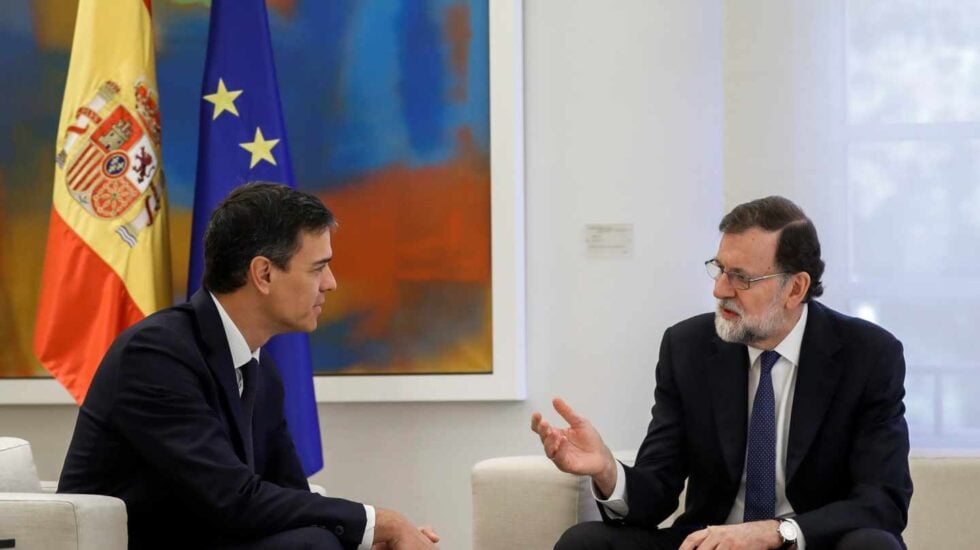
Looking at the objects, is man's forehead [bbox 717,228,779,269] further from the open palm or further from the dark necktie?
the dark necktie

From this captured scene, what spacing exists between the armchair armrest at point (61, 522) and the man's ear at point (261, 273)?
0.55m

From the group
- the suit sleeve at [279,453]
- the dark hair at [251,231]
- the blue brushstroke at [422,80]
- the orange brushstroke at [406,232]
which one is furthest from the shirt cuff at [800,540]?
the blue brushstroke at [422,80]

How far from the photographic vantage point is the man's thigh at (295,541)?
242 cm

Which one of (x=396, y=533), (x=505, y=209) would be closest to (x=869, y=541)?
(x=396, y=533)

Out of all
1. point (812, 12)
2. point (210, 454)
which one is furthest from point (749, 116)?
point (210, 454)

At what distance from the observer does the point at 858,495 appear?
2.83 m

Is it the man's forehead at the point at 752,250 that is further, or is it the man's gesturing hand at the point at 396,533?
the man's forehead at the point at 752,250

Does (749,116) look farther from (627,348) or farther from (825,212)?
(627,348)

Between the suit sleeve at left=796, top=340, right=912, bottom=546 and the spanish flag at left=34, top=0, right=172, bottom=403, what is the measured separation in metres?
2.06

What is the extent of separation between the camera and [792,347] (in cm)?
306

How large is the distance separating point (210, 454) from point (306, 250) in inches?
20.1

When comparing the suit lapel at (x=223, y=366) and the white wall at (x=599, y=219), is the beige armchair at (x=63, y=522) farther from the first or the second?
the white wall at (x=599, y=219)

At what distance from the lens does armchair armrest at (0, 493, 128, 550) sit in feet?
7.77

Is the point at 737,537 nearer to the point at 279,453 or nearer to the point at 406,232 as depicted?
the point at 279,453
